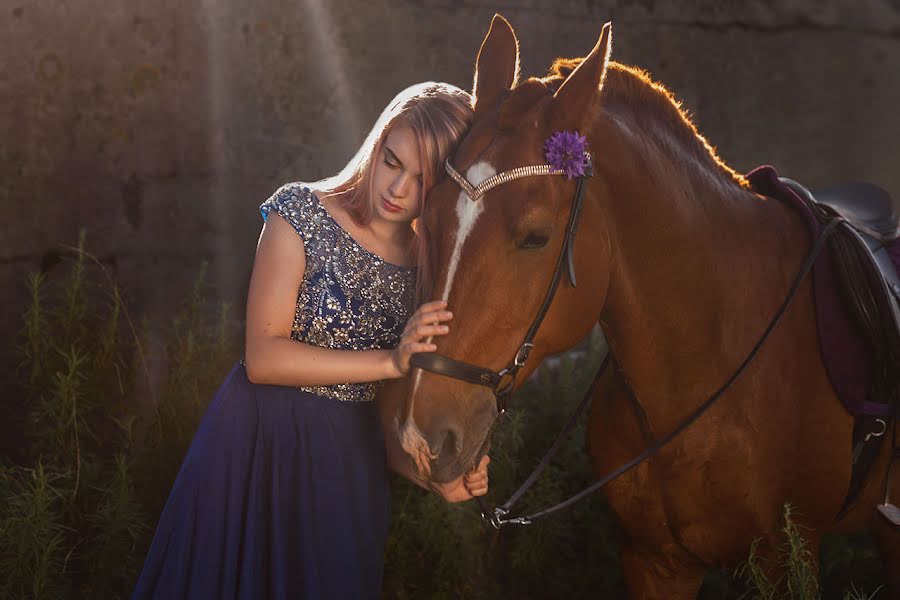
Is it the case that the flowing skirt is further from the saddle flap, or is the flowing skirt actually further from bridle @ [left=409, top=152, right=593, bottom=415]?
the saddle flap

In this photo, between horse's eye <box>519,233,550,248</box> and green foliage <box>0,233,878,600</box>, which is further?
Answer: green foliage <box>0,233,878,600</box>

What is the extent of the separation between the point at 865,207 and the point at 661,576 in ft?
5.04

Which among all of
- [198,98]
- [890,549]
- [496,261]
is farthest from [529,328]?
[198,98]

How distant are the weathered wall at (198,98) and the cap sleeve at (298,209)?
2180mm

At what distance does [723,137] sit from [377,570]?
154 inches

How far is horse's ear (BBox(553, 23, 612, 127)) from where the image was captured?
1903mm

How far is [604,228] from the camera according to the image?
2.04 m

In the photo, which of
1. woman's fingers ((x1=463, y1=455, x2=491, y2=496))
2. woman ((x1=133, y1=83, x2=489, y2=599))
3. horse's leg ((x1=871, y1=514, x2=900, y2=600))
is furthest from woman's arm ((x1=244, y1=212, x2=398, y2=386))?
horse's leg ((x1=871, y1=514, x2=900, y2=600))

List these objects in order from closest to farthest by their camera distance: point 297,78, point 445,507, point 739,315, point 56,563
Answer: point 739,315 < point 56,563 < point 445,507 < point 297,78

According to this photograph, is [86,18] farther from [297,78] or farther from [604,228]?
[604,228]

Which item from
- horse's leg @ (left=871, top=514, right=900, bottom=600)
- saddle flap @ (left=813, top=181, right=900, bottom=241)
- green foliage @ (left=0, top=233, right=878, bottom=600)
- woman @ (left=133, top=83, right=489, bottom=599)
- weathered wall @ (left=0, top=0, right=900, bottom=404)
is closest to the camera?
woman @ (left=133, top=83, right=489, bottom=599)

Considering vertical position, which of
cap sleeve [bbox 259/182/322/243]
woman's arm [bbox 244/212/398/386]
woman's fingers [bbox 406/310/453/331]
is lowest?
woman's arm [bbox 244/212/398/386]

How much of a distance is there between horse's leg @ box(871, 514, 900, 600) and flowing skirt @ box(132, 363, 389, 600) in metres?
1.57

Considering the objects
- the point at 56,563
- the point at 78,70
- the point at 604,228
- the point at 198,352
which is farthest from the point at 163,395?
the point at 604,228
